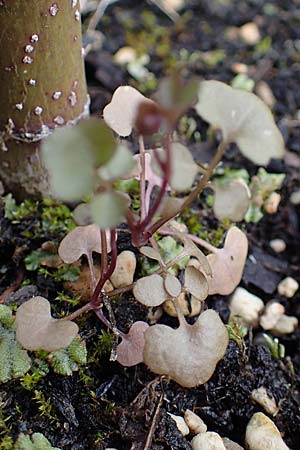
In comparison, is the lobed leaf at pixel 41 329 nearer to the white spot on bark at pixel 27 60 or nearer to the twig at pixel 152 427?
the twig at pixel 152 427

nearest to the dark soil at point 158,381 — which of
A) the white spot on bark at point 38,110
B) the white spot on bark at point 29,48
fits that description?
the white spot on bark at point 38,110

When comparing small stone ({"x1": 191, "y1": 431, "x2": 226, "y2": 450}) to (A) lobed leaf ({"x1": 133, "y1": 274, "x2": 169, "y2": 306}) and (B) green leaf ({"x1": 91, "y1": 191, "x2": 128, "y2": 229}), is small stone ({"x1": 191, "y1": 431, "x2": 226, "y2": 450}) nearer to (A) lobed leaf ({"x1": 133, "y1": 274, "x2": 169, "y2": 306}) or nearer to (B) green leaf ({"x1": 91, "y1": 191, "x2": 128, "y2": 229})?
(A) lobed leaf ({"x1": 133, "y1": 274, "x2": 169, "y2": 306})

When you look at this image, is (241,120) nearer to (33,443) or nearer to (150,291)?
(150,291)

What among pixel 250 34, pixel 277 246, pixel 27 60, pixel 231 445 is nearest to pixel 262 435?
pixel 231 445

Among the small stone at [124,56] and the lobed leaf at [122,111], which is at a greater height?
the lobed leaf at [122,111]

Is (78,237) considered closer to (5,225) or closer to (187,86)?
(5,225)

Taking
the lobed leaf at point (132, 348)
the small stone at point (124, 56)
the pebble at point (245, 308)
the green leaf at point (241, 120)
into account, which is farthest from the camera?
the small stone at point (124, 56)

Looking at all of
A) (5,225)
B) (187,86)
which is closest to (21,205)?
(5,225)
